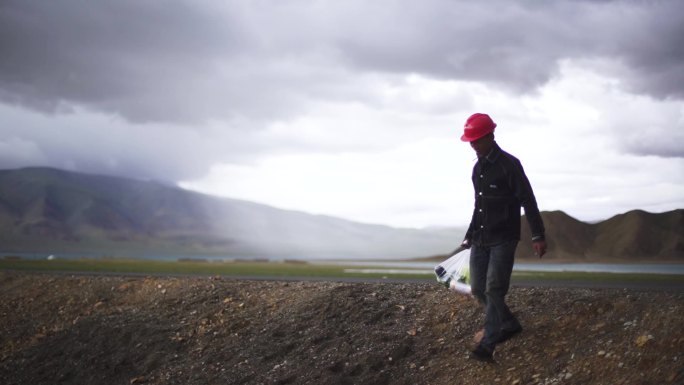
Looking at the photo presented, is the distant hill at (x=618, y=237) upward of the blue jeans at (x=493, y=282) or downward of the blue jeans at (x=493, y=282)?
upward

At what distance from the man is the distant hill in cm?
8723

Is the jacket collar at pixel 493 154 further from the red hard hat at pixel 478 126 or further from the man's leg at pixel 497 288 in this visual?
the man's leg at pixel 497 288

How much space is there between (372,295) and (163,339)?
5057 mm

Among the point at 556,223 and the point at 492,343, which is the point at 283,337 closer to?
the point at 492,343

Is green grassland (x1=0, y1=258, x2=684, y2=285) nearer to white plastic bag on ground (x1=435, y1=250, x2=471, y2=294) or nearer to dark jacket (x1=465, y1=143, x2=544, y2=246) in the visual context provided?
white plastic bag on ground (x1=435, y1=250, x2=471, y2=294)

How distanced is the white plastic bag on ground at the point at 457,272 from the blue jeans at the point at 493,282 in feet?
4.35

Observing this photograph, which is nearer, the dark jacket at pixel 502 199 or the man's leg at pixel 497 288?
the dark jacket at pixel 502 199

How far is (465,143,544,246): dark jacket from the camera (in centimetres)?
977

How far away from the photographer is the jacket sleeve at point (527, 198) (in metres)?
9.69

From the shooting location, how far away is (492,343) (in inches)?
410

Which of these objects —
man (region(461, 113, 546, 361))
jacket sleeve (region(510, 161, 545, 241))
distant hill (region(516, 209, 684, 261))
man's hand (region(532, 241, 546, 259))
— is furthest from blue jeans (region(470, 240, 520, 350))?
distant hill (region(516, 209, 684, 261))

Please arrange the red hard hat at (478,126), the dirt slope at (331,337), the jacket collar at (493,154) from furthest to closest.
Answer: the dirt slope at (331,337) → the jacket collar at (493,154) → the red hard hat at (478,126)

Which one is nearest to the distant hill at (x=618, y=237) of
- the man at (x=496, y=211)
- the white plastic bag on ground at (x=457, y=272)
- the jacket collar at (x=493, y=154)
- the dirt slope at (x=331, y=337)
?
the dirt slope at (x=331, y=337)

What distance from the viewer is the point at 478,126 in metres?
9.93
